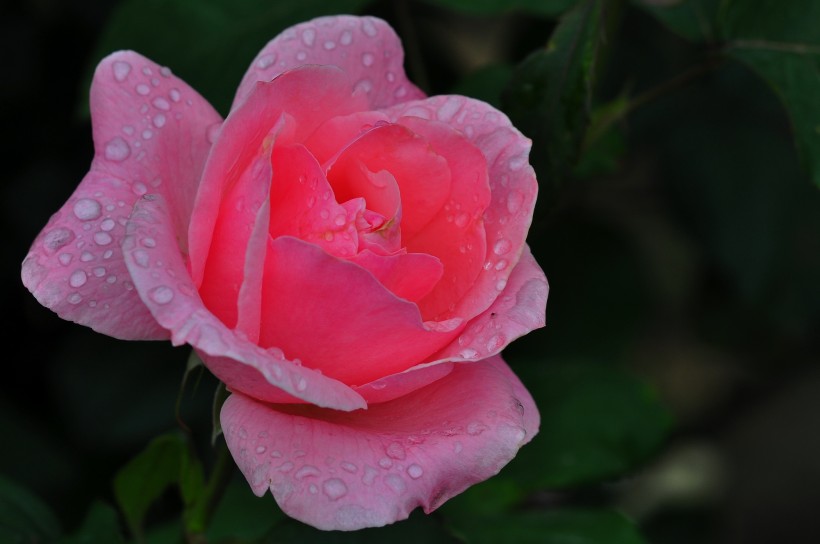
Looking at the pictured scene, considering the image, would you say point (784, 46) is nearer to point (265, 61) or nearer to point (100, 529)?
point (265, 61)

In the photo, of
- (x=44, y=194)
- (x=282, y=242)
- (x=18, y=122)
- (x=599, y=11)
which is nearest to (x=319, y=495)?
(x=282, y=242)

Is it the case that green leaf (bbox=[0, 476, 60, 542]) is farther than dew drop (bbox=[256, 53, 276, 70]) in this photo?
Yes

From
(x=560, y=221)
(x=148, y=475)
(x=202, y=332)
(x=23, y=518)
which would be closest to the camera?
(x=202, y=332)

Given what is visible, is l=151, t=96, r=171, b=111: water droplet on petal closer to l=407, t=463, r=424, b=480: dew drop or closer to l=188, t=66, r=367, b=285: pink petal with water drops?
l=188, t=66, r=367, b=285: pink petal with water drops

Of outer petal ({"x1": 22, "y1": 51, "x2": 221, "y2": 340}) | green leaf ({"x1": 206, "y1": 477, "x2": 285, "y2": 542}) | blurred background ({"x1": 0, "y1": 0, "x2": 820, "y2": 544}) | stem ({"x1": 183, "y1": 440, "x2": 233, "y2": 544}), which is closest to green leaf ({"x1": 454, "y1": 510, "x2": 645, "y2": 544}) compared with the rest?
blurred background ({"x1": 0, "y1": 0, "x2": 820, "y2": 544})

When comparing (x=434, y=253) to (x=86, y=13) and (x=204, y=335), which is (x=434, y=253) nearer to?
(x=204, y=335)

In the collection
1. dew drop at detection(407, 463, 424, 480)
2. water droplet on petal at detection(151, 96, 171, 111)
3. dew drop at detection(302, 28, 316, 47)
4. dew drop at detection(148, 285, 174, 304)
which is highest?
dew drop at detection(302, 28, 316, 47)

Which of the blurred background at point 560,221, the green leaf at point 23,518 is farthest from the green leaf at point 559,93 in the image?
the green leaf at point 23,518

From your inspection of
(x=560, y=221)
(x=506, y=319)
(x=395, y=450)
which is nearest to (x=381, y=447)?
(x=395, y=450)

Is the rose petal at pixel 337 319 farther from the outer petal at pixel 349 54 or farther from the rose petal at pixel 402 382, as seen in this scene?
the outer petal at pixel 349 54
